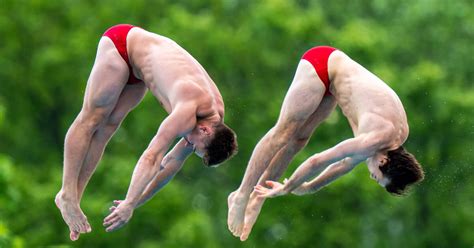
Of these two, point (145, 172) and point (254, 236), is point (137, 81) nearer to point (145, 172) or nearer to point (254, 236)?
point (145, 172)

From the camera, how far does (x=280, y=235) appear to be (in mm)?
29078

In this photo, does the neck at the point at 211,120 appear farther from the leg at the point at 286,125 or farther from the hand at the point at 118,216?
the hand at the point at 118,216

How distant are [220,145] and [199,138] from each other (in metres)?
0.18

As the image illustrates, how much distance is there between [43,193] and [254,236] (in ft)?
12.5

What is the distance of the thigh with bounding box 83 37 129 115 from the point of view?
13227 mm

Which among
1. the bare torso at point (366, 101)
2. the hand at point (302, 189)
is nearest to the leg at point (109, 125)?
the hand at point (302, 189)

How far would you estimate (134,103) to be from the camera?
1373cm

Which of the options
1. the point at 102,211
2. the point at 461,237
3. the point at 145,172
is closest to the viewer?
the point at 145,172

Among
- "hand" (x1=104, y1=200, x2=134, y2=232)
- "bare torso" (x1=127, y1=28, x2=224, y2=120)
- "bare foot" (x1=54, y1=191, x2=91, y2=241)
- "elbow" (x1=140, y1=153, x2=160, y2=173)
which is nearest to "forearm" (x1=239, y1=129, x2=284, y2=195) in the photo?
"bare torso" (x1=127, y1=28, x2=224, y2=120)

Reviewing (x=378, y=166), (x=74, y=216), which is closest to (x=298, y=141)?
(x=378, y=166)

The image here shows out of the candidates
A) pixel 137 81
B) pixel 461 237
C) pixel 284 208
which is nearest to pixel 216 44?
pixel 284 208

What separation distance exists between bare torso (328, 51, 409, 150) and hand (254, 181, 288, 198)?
0.78 metres

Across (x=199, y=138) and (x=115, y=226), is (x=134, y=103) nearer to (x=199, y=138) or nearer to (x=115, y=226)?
(x=199, y=138)

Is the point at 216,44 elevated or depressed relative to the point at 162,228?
elevated
